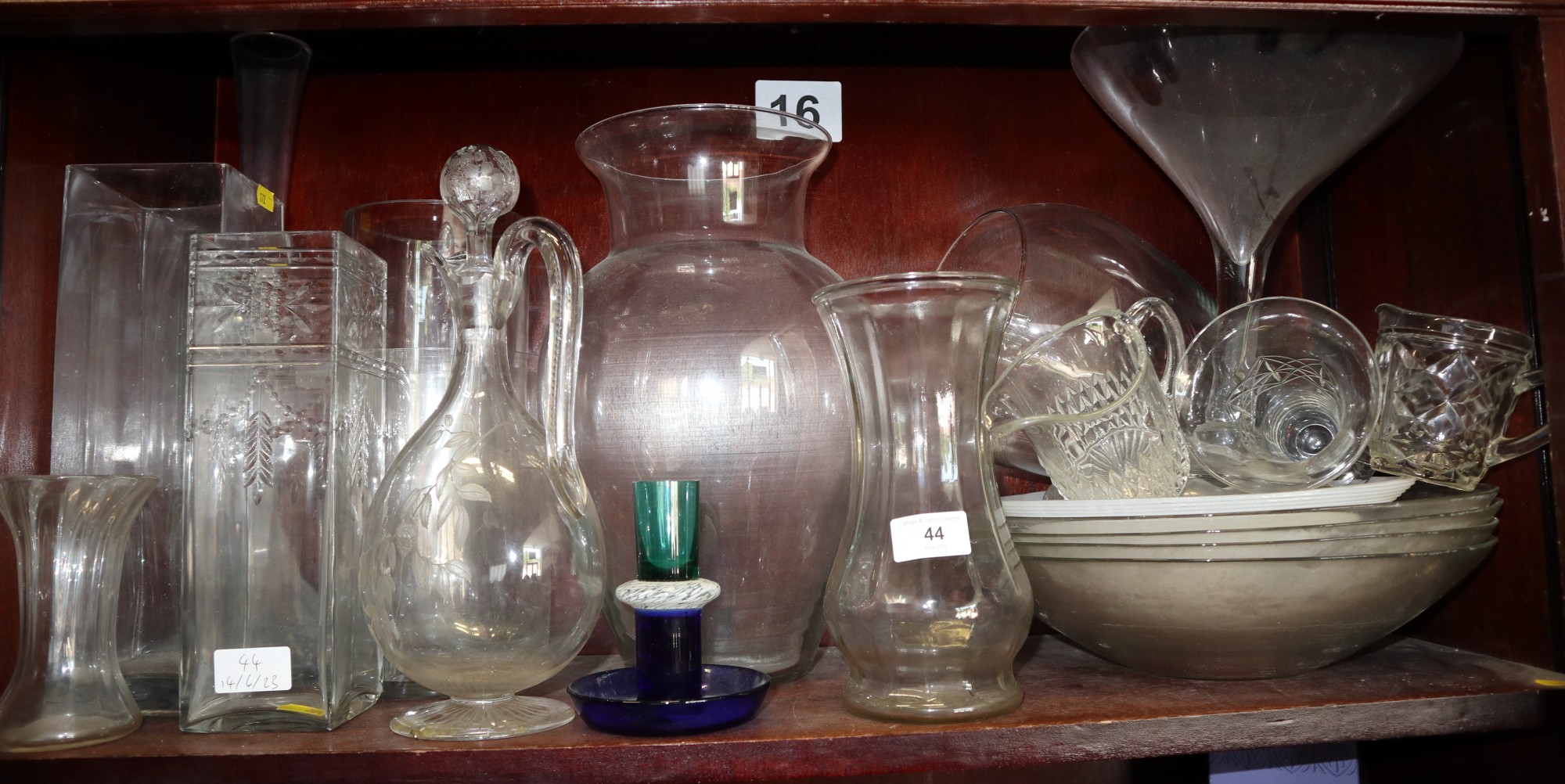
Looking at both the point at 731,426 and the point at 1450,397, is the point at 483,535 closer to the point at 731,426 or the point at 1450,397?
the point at 731,426

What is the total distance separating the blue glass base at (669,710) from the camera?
506 millimetres

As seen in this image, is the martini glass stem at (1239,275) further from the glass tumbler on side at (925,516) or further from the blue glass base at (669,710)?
the blue glass base at (669,710)

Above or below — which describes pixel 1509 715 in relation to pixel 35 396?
below

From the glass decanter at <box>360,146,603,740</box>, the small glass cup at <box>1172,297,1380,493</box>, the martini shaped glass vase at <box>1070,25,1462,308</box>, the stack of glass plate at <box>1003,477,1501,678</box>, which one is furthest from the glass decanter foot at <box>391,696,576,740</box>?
the martini shaped glass vase at <box>1070,25,1462,308</box>

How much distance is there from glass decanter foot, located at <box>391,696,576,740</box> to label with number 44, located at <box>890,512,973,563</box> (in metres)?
0.18

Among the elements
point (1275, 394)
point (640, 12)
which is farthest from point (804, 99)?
point (1275, 394)

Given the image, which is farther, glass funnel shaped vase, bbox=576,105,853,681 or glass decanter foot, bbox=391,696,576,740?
glass funnel shaped vase, bbox=576,105,853,681

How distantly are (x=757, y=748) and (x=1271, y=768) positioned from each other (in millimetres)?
391

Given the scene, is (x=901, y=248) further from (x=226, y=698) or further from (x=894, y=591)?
(x=226, y=698)

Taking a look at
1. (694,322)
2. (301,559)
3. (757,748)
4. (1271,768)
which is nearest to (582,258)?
(694,322)

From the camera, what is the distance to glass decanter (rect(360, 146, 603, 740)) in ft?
1.75

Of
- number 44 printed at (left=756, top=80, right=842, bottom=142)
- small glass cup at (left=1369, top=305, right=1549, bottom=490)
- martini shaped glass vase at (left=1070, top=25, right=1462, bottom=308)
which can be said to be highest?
number 44 printed at (left=756, top=80, right=842, bottom=142)

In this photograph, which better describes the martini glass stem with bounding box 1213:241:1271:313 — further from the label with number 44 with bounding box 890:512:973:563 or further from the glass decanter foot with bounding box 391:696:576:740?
the glass decanter foot with bounding box 391:696:576:740

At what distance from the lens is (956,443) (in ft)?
1.87
